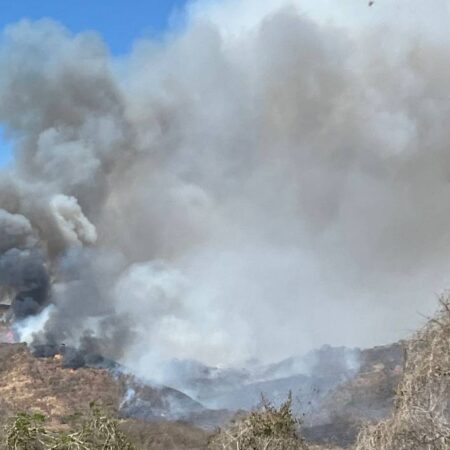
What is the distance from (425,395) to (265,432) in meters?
3.84

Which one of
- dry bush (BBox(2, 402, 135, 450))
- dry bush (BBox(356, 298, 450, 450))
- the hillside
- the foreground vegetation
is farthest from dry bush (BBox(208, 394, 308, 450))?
the hillside

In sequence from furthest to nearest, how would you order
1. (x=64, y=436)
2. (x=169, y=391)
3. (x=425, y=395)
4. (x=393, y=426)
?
(x=169, y=391) < (x=64, y=436) < (x=393, y=426) < (x=425, y=395)

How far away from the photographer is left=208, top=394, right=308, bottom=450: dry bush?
11336mm

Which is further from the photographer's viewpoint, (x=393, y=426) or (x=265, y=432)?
(x=265, y=432)

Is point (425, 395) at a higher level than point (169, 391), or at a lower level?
lower

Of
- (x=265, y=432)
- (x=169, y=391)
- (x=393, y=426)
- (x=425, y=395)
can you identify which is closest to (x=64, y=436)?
(x=265, y=432)

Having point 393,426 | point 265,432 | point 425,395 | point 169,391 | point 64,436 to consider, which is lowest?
point 393,426

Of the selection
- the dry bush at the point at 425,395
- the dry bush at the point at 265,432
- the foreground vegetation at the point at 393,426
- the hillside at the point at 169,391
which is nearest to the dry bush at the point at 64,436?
the foreground vegetation at the point at 393,426

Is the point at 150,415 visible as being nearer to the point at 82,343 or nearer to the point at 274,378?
the point at 82,343

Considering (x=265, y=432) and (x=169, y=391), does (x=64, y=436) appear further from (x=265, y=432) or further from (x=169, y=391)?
(x=169, y=391)

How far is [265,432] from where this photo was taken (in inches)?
458

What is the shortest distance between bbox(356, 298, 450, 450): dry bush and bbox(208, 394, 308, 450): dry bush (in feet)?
8.89

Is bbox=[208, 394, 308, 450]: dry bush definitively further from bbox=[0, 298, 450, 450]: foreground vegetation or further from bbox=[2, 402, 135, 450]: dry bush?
bbox=[2, 402, 135, 450]: dry bush

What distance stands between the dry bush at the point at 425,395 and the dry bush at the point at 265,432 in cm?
271
